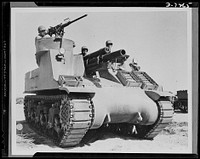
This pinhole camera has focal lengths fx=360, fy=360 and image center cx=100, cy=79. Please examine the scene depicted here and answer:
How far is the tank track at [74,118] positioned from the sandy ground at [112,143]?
271 millimetres

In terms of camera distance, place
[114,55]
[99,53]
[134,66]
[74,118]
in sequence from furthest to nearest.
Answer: [134,66] < [99,53] < [114,55] < [74,118]

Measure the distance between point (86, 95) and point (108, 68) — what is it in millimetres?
782

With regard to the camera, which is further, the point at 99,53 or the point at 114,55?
the point at 99,53

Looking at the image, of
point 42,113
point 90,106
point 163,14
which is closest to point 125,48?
point 163,14

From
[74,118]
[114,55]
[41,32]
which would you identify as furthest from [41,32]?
[74,118]

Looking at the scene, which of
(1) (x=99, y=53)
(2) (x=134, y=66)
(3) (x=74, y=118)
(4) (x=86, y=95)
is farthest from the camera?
(2) (x=134, y=66)

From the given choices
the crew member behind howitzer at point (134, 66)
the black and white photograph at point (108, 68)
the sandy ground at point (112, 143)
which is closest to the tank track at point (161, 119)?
the black and white photograph at point (108, 68)

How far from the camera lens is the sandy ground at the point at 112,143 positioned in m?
5.68

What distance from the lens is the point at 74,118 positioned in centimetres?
513

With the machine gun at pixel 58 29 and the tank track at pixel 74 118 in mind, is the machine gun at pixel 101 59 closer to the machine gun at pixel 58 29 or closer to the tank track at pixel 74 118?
the machine gun at pixel 58 29

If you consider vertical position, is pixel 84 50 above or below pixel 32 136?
above

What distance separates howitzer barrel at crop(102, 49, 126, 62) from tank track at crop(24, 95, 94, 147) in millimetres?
801

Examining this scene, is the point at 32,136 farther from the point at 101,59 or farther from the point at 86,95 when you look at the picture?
the point at 101,59

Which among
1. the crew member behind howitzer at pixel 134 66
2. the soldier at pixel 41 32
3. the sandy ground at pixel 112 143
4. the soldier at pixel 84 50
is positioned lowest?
the sandy ground at pixel 112 143
